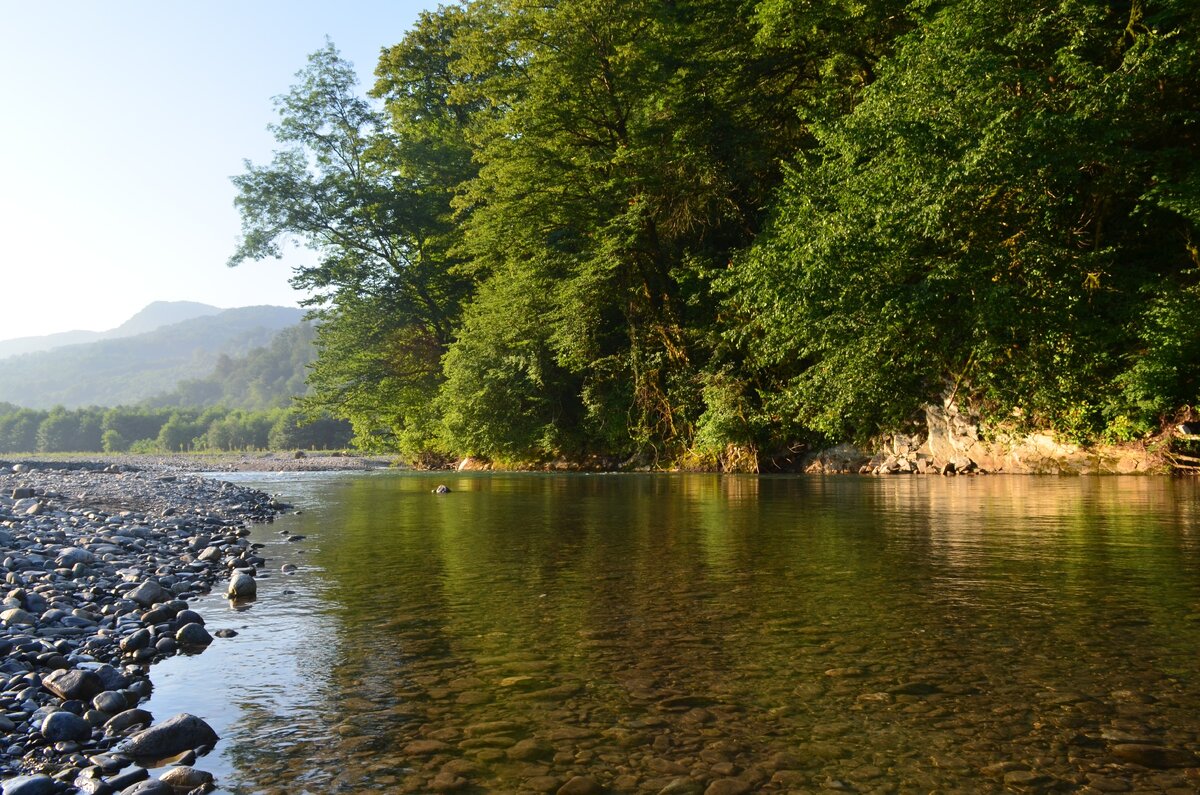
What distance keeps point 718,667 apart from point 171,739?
274cm

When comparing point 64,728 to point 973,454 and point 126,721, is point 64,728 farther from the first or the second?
point 973,454

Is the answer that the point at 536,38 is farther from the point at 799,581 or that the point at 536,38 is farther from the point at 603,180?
the point at 799,581

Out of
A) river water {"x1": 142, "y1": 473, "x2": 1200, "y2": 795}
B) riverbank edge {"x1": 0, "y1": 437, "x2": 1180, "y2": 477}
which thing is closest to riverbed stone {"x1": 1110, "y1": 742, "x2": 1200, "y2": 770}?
river water {"x1": 142, "y1": 473, "x2": 1200, "y2": 795}

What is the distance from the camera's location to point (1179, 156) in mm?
16984

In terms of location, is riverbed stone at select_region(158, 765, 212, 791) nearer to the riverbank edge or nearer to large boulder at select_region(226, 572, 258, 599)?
large boulder at select_region(226, 572, 258, 599)

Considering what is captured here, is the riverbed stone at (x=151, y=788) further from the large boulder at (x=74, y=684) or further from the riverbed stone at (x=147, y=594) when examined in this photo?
the riverbed stone at (x=147, y=594)

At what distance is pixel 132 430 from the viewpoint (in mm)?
127562

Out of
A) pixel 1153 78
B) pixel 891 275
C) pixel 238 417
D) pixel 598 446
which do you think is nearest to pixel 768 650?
pixel 891 275

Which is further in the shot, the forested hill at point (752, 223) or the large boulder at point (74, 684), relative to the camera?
the forested hill at point (752, 223)

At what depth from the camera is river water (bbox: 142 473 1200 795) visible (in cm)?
310

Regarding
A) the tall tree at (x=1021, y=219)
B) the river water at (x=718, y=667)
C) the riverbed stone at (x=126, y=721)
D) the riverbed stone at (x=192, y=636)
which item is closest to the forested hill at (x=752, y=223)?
the tall tree at (x=1021, y=219)

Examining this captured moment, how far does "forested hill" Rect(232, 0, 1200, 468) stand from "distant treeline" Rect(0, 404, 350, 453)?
75340mm

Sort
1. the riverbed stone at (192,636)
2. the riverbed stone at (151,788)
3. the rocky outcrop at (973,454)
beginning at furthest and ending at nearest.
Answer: the rocky outcrop at (973,454)
the riverbed stone at (192,636)
the riverbed stone at (151,788)

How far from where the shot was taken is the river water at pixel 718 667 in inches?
122
